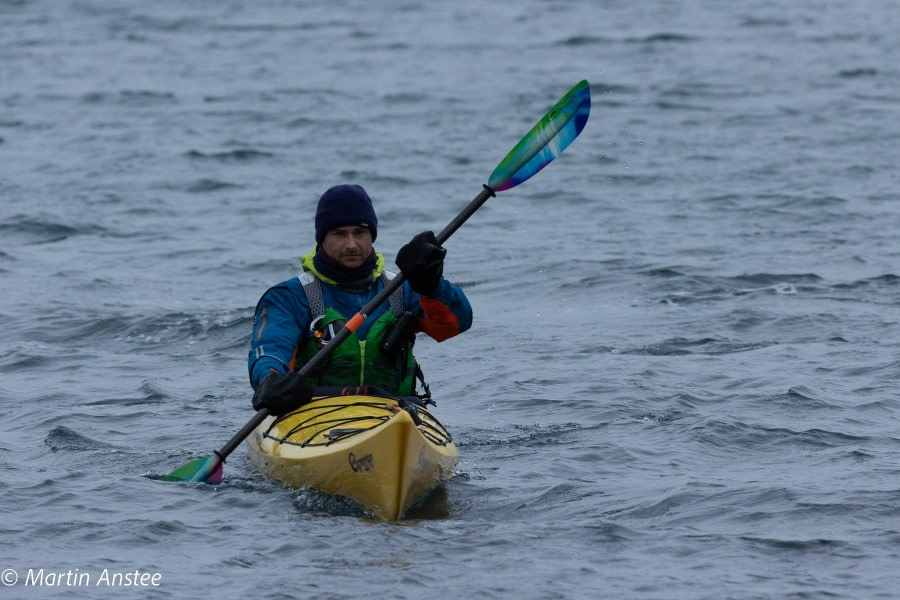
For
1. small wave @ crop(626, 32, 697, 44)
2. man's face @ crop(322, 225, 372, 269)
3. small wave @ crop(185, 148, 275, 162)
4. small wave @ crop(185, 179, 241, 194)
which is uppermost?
man's face @ crop(322, 225, 372, 269)

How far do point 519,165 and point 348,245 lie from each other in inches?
42.3

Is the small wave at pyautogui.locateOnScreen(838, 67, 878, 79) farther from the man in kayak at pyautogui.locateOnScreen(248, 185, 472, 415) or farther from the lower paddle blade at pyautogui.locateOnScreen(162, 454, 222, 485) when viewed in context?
the lower paddle blade at pyautogui.locateOnScreen(162, 454, 222, 485)

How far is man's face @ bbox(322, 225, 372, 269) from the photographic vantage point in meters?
6.74

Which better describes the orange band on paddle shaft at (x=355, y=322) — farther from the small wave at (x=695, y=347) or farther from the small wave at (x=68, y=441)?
the small wave at (x=695, y=347)

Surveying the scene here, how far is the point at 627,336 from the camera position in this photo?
9.98 m

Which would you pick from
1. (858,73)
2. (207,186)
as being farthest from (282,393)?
(858,73)

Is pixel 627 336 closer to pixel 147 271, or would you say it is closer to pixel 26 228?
pixel 147 271

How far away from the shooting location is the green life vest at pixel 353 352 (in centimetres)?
679

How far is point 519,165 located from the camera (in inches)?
289

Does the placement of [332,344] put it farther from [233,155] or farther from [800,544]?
[233,155]

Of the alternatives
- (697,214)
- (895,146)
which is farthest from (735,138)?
(697,214)

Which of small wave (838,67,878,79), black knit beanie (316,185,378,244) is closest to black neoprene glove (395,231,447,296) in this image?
black knit beanie (316,185,378,244)

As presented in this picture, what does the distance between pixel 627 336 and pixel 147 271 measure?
4.17 m

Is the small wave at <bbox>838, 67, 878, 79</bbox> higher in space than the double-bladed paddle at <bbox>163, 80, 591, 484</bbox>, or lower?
lower
